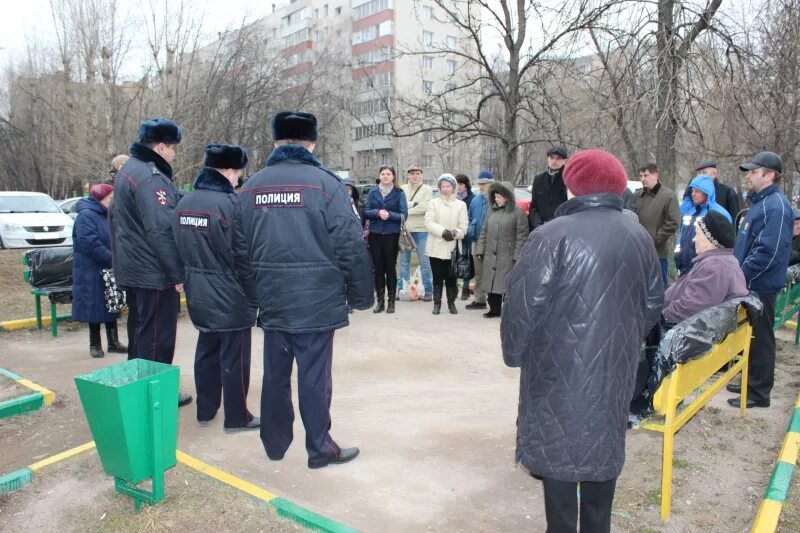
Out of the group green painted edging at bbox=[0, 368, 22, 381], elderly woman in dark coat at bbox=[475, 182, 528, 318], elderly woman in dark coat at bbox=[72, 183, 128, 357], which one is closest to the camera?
green painted edging at bbox=[0, 368, 22, 381]

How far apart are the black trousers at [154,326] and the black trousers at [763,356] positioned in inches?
177

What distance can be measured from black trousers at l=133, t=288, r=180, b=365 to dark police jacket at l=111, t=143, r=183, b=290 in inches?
4.1

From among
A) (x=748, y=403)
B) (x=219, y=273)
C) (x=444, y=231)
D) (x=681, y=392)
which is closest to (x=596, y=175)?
(x=681, y=392)

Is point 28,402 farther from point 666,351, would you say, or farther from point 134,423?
point 666,351

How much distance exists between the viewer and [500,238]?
7.65 metres

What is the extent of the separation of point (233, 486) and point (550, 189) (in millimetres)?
5002

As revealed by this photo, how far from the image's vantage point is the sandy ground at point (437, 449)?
3.31 meters

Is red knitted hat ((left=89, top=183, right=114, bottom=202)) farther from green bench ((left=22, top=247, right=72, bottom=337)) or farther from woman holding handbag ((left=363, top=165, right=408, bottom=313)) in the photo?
woman holding handbag ((left=363, top=165, right=408, bottom=313))

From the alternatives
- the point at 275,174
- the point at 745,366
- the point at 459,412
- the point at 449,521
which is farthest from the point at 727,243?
the point at 275,174

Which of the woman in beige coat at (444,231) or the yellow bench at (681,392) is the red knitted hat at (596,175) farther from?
the woman in beige coat at (444,231)

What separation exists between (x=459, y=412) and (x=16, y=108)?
138 ft

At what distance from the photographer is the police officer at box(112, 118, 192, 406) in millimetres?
4449

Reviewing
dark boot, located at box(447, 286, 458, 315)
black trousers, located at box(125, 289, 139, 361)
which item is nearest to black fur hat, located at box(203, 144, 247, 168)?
black trousers, located at box(125, 289, 139, 361)

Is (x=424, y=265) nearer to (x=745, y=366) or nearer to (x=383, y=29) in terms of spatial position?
(x=745, y=366)
